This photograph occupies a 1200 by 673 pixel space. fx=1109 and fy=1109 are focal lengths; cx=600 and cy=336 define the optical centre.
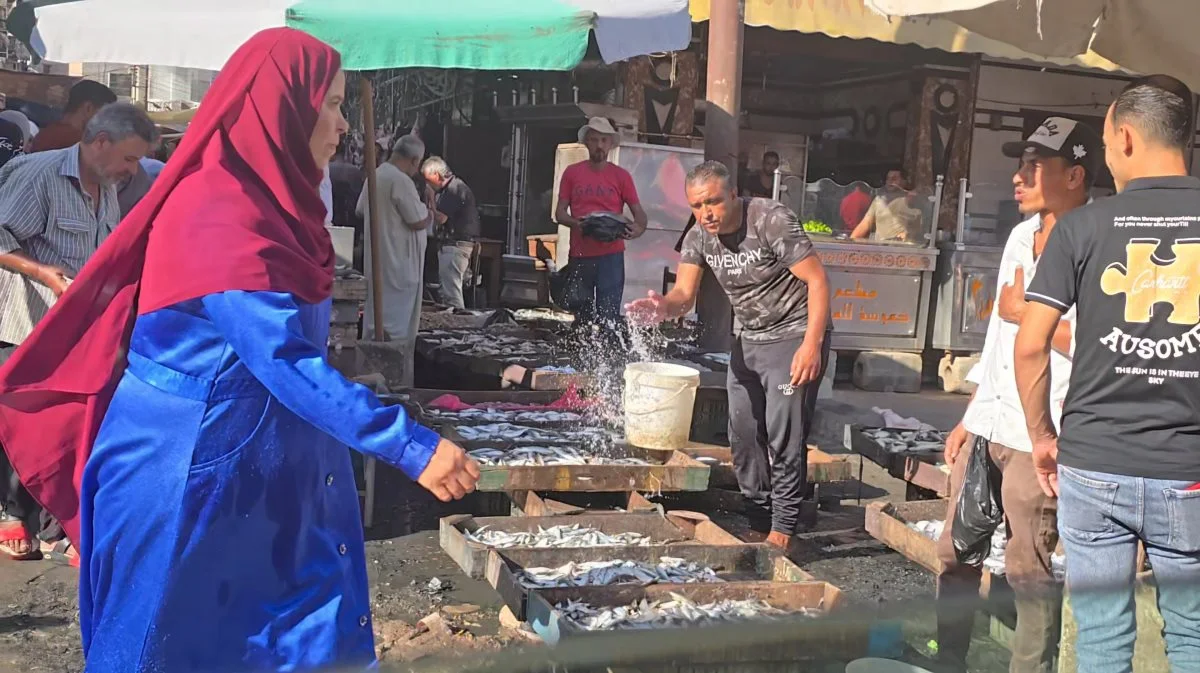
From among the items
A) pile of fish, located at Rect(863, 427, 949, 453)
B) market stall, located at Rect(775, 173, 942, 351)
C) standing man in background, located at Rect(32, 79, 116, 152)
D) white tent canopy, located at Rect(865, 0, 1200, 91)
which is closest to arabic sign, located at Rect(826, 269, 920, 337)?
market stall, located at Rect(775, 173, 942, 351)

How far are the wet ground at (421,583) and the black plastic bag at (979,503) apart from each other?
34cm

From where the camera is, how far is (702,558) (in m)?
5.25

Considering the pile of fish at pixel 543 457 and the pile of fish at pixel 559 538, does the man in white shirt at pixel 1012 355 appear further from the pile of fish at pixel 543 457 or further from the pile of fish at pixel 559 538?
the pile of fish at pixel 543 457

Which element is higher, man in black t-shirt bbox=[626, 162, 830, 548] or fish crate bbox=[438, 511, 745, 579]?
man in black t-shirt bbox=[626, 162, 830, 548]

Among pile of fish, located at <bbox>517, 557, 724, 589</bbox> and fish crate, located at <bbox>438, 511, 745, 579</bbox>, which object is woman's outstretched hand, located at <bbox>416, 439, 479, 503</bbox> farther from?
fish crate, located at <bbox>438, 511, 745, 579</bbox>

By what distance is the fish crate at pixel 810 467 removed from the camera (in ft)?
21.6

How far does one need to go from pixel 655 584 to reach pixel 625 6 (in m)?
4.19

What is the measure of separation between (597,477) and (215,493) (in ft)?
12.2

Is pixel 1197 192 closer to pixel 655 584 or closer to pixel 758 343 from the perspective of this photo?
pixel 655 584

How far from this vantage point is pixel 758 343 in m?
6.04

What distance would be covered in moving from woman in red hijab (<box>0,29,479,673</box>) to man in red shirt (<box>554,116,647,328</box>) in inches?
280

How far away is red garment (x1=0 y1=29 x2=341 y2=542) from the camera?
7.74 ft

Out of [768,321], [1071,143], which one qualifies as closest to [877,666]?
[1071,143]

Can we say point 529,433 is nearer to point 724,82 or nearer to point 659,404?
point 659,404
